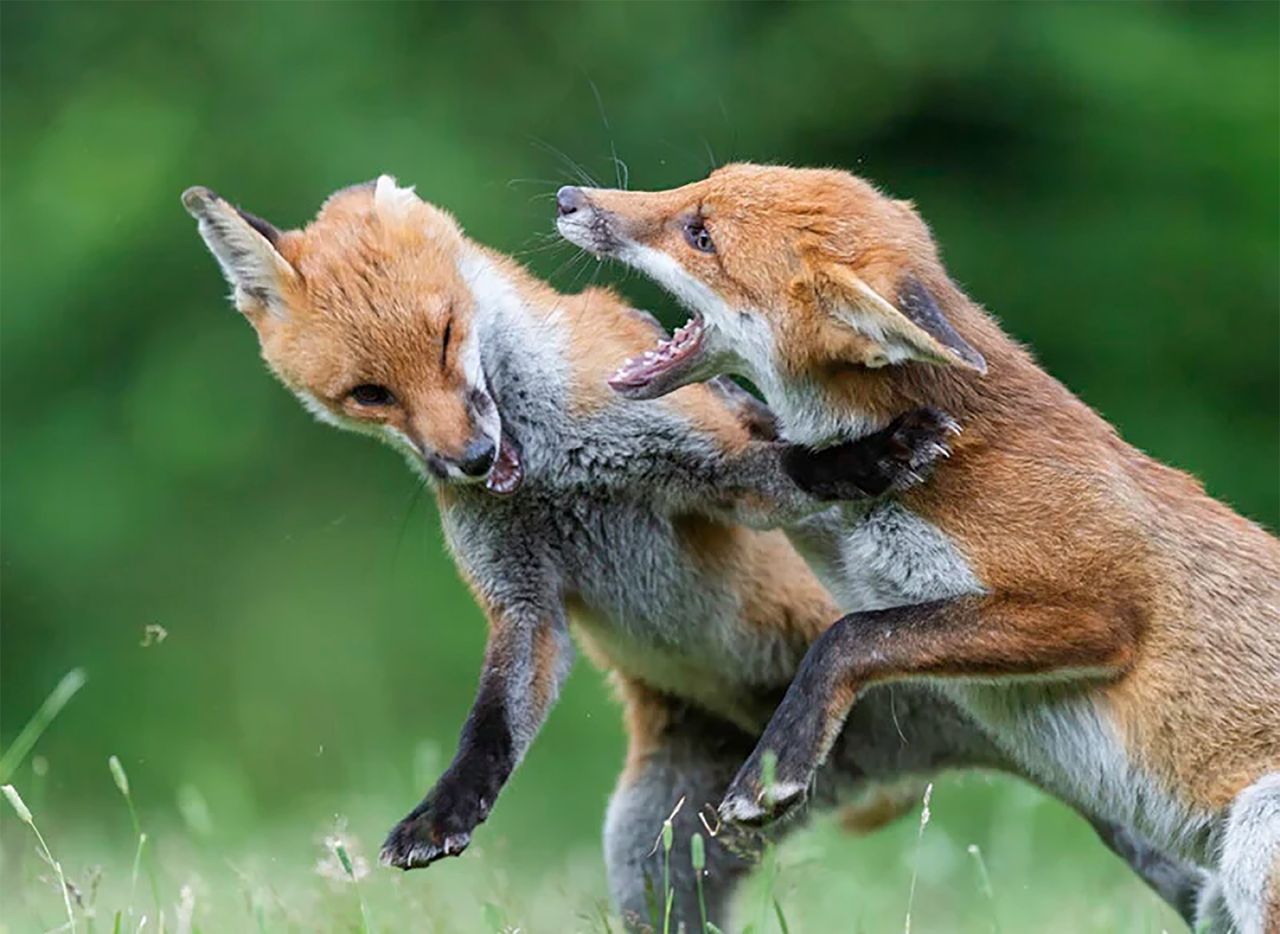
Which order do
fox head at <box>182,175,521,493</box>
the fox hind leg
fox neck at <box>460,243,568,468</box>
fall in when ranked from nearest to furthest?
the fox hind leg → fox head at <box>182,175,521,493</box> → fox neck at <box>460,243,568,468</box>

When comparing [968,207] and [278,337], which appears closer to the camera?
[278,337]

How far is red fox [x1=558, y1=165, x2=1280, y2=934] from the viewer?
18.2 ft

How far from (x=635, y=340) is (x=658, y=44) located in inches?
285

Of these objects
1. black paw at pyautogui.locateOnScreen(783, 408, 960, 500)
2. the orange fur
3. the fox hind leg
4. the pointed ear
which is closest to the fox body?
black paw at pyautogui.locateOnScreen(783, 408, 960, 500)

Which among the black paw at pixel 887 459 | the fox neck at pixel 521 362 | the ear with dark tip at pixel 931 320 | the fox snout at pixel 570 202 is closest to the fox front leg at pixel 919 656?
the black paw at pixel 887 459

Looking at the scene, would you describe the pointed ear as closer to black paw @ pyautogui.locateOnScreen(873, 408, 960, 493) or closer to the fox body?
black paw @ pyautogui.locateOnScreen(873, 408, 960, 493)

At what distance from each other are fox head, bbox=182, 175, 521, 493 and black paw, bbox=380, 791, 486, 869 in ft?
3.12

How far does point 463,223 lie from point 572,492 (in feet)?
20.7

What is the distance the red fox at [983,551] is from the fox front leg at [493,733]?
75 centimetres

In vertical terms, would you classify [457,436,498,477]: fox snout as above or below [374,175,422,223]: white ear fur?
below

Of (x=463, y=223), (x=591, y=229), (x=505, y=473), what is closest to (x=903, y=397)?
(x=591, y=229)

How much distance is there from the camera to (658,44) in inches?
528

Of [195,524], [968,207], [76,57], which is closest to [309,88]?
[76,57]

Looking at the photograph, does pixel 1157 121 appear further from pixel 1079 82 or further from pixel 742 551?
pixel 742 551
